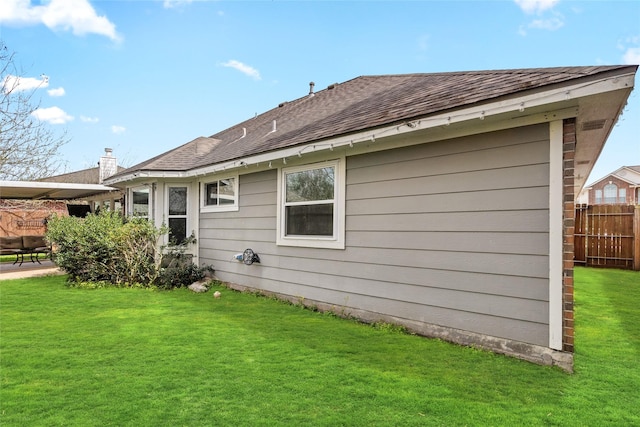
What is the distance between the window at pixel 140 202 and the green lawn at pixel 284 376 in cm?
443

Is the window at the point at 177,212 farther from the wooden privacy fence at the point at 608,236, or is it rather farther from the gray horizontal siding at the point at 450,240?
the wooden privacy fence at the point at 608,236

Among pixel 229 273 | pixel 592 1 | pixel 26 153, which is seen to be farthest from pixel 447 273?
pixel 26 153

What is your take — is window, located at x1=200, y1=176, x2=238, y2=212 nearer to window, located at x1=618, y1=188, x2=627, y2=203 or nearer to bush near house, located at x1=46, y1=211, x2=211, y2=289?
bush near house, located at x1=46, y1=211, x2=211, y2=289

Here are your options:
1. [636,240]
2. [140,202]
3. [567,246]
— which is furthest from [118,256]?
[636,240]

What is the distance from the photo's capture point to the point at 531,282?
354 cm

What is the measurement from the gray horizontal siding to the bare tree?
11.0m

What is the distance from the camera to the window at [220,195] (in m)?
7.68

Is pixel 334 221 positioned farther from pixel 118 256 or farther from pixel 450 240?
pixel 118 256

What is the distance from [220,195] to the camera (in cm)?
812

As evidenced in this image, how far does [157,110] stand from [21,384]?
1752 centimetres

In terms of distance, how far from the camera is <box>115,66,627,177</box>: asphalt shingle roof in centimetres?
363

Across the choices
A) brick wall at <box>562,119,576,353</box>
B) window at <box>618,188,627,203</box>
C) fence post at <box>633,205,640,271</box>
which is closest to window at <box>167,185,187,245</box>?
brick wall at <box>562,119,576,353</box>

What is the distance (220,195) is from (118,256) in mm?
2593

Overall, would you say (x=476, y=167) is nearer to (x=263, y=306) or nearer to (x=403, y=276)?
(x=403, y=276)
